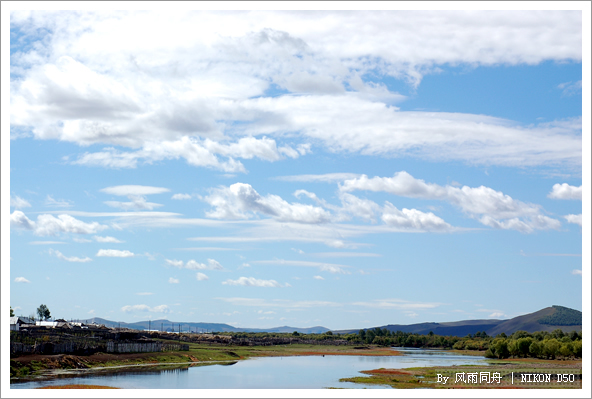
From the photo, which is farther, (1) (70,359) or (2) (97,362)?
(2) (97,362)

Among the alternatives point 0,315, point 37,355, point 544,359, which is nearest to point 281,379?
point 37,355

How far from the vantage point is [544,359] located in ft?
418

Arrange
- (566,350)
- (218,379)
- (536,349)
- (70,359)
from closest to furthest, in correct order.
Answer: (218,379), (70,359), (566,350), (536,349)

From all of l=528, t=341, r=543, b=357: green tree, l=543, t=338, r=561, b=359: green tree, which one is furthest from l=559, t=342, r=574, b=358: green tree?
l=528, t=341, r=543, b=357: green tree

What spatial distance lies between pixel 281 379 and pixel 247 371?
48.7ft

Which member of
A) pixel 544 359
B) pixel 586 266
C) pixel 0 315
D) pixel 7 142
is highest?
pixel 7 142

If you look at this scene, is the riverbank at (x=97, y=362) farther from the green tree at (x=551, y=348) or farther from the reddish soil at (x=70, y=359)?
the green tree at (x=551, y=348)

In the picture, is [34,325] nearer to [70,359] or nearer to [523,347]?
[70,359]

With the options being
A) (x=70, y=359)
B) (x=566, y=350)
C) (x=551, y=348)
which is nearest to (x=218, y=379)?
(x=70, y=359)

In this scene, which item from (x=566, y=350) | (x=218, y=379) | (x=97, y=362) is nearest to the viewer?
(x=218, y=379)

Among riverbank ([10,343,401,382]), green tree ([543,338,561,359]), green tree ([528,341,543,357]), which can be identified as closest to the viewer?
riverbank ([10,343,401,382])

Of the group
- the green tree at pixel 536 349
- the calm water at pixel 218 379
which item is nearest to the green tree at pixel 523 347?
the green tree at pixel 536 349

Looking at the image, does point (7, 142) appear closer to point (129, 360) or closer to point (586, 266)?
point (586, 266)

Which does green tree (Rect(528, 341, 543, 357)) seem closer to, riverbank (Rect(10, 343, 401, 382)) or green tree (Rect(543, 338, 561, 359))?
green tree (Rect(543, 338, 561, 359))
